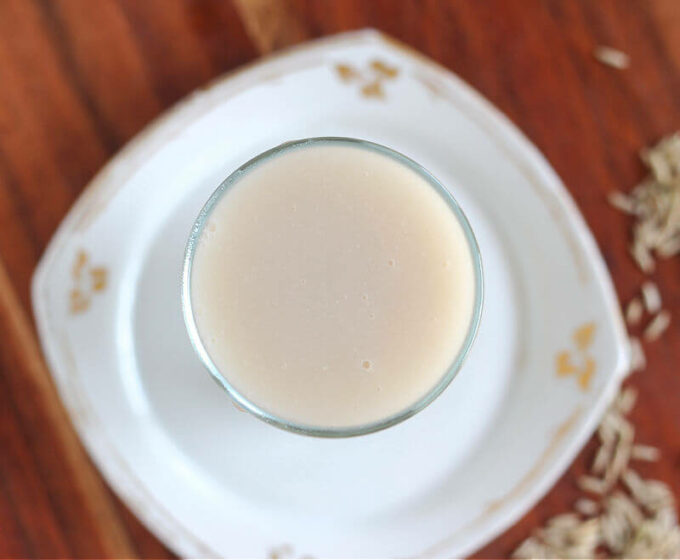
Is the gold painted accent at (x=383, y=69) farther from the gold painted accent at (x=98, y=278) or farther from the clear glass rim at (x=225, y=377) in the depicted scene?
the gold painted accent at (x=98, y=278)

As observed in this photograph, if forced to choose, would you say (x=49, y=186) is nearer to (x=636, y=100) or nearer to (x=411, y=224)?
(x=411, y=224)

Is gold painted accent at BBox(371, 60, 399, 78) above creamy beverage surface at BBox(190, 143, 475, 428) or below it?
above

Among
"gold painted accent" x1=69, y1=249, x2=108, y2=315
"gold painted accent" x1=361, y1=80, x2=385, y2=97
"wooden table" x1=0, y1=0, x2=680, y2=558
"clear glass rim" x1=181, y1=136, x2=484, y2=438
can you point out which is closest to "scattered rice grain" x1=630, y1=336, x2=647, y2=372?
"wooden table" x1=0, y1=0, x2=680, y2=558

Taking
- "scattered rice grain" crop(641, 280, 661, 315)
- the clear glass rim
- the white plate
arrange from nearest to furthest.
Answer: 1. the clear glass rim
2. the white plate
3. "scattered rice grain" crop(641, 280, 661, 315)

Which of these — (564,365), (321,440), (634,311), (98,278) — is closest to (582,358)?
(564,365)

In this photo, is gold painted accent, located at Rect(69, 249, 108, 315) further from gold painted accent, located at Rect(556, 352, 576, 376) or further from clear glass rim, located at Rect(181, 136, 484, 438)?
gold painted accent, located at Rect(556, 352, 576, 376)

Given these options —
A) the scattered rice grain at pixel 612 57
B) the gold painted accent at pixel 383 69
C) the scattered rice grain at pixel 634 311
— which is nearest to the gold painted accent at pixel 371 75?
the gold painted accent at pixel 383 69

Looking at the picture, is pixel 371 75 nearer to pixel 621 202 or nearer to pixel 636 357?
pixel 621 202
